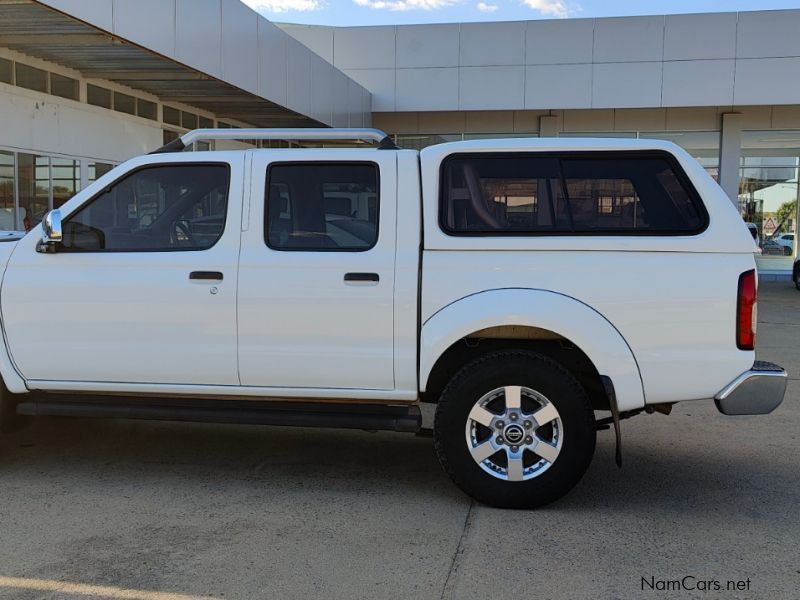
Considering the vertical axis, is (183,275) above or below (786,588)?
above

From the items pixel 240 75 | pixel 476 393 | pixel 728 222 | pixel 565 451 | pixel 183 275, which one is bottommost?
pixel 565 451

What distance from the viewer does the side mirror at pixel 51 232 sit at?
450cm

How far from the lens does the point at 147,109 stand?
15594 mm

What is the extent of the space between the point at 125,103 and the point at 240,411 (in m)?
11.9

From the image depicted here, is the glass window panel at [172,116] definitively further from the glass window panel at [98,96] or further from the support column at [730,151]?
the support column at [730,151]

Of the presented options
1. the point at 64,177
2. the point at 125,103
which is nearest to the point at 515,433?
the point at 64,177

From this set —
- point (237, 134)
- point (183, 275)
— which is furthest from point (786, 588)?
point (237, 134)

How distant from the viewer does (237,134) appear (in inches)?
189

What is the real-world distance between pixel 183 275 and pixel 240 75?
10.4 metres

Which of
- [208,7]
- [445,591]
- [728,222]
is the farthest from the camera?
[208,7]

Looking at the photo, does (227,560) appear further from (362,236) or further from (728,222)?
(728,222)

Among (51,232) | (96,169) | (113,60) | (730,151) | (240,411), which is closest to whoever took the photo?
(51,232)

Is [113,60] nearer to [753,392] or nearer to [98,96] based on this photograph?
[98,96]

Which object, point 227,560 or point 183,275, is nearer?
point 227,560
